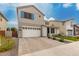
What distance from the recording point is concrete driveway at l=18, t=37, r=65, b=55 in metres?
2.93

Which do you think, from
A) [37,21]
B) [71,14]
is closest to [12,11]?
[37,21]

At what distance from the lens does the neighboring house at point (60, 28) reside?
301 cm

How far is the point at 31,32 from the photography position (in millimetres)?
3039

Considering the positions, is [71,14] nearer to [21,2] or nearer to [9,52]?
[21,2]

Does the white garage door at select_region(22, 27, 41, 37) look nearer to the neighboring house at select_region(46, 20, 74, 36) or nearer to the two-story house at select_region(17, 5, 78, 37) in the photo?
the two-story house at select_region(17, 5, 78, 37)

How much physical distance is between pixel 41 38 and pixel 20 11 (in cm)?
49

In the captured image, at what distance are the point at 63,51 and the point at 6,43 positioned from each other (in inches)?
31.7

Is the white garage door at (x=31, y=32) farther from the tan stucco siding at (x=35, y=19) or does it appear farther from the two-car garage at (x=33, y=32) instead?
the tan stucco siding at (x=35, y=19)

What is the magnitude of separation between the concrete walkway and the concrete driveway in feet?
0.17

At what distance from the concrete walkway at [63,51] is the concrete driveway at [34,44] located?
2.1 inches

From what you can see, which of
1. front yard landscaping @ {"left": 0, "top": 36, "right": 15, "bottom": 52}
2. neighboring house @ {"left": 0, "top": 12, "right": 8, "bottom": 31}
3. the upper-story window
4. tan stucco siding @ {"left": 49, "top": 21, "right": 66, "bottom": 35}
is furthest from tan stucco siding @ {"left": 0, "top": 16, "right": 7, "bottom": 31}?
tan stucco siding @ {"left": 49, "top": 21, "right": 66, "bottom": 35}

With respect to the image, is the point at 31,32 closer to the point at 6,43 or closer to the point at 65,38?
the point at 6,43

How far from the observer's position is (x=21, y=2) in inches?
116

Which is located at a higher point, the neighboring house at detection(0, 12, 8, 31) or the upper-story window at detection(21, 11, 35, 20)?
the upper-story window at detection(21, 11, 35, 20)
